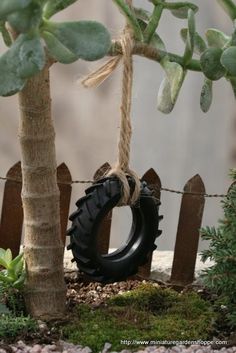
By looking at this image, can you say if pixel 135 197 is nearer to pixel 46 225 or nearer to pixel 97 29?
pixel 46 225

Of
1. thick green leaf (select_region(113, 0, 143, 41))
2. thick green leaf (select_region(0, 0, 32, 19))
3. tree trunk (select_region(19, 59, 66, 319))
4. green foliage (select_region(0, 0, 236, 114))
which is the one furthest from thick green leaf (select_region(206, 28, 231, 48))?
thick green leaf (select_region(0, 0, 32, 19))

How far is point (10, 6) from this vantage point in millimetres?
727

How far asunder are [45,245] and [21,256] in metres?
0.09

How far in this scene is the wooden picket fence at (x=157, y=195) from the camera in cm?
140

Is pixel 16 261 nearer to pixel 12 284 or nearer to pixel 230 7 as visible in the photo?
pixel 12 284

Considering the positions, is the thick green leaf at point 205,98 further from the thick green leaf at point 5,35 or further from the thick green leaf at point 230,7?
the thick green leaf at point 5,35

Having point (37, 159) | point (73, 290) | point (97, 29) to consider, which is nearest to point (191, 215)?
point (73, 290)

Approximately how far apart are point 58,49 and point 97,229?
1.17 feet

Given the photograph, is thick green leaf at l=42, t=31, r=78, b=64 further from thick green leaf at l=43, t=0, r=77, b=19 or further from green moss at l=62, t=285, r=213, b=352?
green moss at l=62, t=285, r=213, b=352

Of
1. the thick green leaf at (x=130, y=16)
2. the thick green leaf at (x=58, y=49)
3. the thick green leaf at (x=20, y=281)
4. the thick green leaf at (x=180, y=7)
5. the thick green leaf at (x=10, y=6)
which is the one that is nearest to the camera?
the thick green leaf at (x=10, y=6)

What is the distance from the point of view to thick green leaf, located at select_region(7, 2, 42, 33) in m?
0.77

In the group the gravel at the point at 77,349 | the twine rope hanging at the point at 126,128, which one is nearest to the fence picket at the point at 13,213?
the twine rope hanging at the point at 126,128

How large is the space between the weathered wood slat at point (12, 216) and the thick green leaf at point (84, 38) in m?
0.64

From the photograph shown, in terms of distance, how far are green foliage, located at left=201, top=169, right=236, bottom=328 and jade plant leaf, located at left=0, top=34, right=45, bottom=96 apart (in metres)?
0.45
